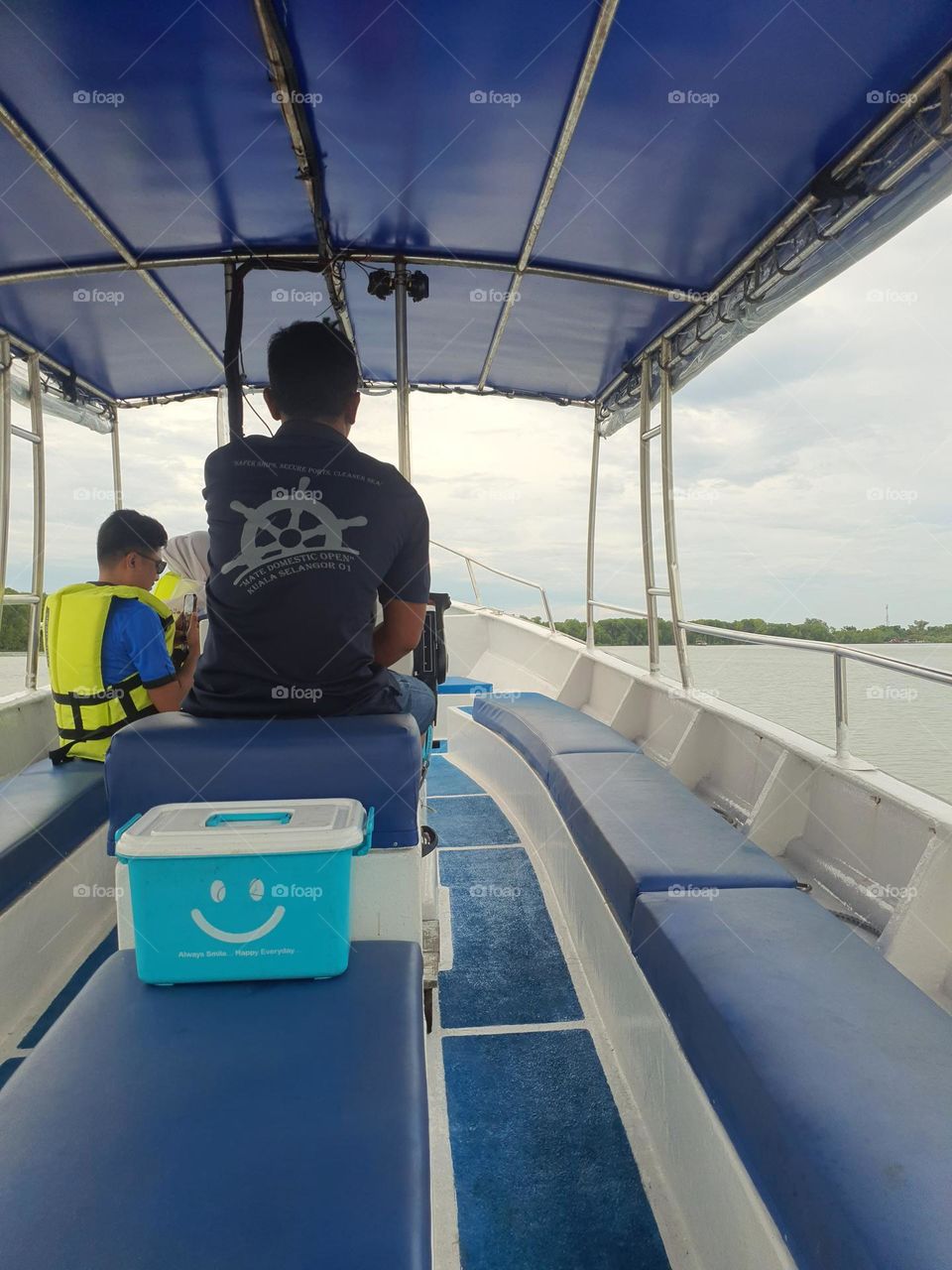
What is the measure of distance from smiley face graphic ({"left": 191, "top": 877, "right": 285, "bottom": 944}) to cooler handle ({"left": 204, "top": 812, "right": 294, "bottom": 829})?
11cm

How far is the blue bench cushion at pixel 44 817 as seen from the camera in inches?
81.0

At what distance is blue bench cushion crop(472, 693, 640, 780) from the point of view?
10.7 ft

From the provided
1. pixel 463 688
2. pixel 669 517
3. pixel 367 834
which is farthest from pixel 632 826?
pixel 463 688

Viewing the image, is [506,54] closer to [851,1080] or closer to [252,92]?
[252,92]

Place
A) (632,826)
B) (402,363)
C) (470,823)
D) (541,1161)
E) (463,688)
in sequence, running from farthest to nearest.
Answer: (463,688), (470,823), (402,363), (632,826), (541,1161)

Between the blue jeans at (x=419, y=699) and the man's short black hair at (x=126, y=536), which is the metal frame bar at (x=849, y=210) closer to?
the blue jeans at (x=419, y=699)

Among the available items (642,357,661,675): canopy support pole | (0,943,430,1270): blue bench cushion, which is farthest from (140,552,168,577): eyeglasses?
(642,357,661,675): canopy support pole

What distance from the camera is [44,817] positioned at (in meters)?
2.24

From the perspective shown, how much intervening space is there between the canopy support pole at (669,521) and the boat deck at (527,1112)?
172cm

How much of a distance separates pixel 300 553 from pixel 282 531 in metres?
0.06

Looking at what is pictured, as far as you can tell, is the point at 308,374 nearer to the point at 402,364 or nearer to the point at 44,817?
the point at 44,817

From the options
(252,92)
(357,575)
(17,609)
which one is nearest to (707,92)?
(252,92)

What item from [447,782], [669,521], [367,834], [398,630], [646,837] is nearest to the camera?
[367,834]

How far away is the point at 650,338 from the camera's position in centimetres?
414
